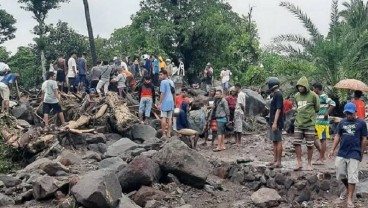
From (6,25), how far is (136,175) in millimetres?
29839

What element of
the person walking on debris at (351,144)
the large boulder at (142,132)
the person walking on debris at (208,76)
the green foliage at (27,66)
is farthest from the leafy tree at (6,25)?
the person walking on debris at (351,144)

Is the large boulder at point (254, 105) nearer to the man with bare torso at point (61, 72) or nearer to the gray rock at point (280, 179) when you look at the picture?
the man with bare torso at point (61, 72)

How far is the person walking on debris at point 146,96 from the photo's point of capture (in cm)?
1453

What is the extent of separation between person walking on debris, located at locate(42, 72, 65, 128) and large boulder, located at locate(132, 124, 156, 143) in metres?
1.87

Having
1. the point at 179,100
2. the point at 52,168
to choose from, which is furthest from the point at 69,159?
the point at 179,100

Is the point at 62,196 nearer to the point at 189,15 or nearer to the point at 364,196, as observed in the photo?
the point at 364,196

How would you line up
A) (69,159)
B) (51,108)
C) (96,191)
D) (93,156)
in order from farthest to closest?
1. (51,108)
2. (93,156)
3. (69,159)
4. (96,191)

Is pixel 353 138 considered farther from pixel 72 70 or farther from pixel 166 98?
pixel 72 70

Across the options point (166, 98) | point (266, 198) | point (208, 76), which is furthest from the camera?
point (208, 76)

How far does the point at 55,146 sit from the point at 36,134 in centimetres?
63

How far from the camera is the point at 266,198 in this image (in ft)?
32.9

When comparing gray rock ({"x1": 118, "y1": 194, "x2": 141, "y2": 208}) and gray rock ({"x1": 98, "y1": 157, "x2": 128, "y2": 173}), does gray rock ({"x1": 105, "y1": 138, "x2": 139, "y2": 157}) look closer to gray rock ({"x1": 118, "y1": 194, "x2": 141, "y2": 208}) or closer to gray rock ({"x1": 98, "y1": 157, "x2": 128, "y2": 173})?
gray rock ({"x1": 98, "y1": 157, "x2": 128, "y2": 173})

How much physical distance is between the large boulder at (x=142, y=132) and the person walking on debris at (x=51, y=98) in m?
1.87

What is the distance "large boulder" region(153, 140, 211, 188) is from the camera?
33.5ft
